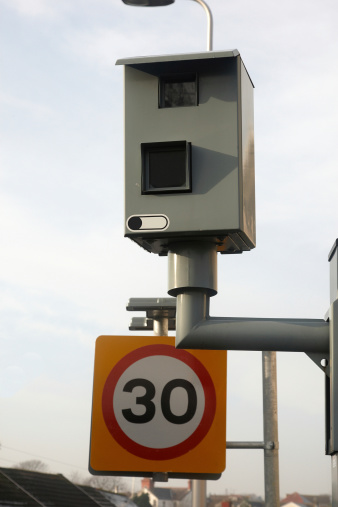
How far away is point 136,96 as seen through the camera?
334 centimetres

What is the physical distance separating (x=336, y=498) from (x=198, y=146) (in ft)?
4.45

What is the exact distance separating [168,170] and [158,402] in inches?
76.4

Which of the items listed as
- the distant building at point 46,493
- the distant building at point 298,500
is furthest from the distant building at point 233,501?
the distant building at point 46,493

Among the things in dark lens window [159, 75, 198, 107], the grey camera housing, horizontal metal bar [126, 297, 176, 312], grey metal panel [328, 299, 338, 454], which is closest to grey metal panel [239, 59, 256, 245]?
the grey camera housing

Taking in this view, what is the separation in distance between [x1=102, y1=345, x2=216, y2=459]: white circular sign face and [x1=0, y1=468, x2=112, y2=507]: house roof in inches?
543

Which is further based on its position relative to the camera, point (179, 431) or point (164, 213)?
point (179, 431)

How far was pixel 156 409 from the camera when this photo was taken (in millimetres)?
4746

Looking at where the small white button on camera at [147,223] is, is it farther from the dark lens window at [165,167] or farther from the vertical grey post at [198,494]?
the vertical grey post at [198,494]

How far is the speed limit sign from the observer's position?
15.4 feet

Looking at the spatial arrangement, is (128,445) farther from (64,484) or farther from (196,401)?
(64,484)

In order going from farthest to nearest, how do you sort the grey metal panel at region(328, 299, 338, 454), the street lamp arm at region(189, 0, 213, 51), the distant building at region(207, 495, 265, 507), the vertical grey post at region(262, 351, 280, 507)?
the distant building at region(207, 495, 265, 507)
the vertical grey post at region(262, 351, 280, 507)
the street lamp arm at region(189, 0, 213, 51)
the grey metal panel at region(328, 299, 338, 454)

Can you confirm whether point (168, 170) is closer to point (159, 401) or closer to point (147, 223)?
point (147, 223)

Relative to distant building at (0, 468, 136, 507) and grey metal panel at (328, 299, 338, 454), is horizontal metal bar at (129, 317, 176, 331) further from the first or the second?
distant building at (0, 468, 136, 507)

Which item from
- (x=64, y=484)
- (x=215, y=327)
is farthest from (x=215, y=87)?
(x=64, y=484)
